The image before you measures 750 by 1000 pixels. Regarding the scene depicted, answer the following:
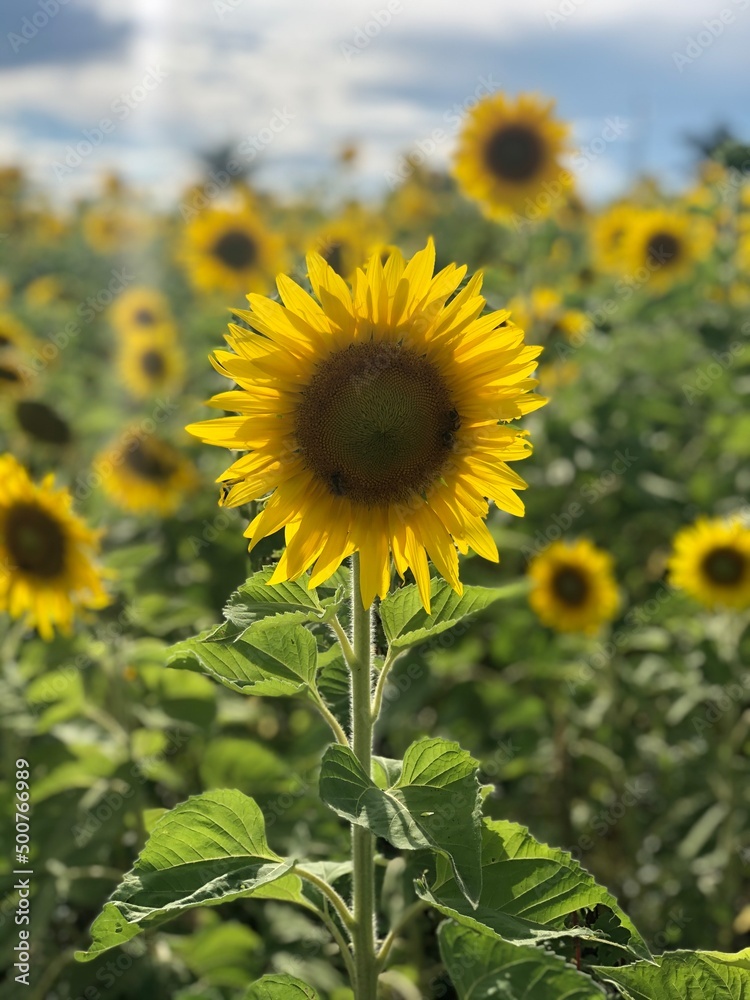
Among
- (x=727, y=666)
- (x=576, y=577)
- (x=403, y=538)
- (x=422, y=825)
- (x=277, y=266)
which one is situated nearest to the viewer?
(x=422, y=825)

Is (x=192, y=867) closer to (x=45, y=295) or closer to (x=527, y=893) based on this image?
(x=527, y=893)

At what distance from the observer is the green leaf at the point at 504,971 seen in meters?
1.22

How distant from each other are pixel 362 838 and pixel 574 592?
3.04 metres

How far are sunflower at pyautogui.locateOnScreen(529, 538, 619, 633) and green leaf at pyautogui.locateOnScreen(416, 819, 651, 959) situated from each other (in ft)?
9.56

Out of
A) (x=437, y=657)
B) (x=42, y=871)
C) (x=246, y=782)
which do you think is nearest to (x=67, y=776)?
(x=42, y=871)

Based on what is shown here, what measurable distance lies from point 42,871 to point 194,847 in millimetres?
1524

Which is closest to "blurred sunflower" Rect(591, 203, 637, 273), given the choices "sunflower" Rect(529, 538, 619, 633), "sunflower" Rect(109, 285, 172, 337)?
"sunflower" Rect(109, 285, 172, 337)

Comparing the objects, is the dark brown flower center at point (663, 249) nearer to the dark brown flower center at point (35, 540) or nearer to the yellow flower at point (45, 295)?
the dark brown flower center at point (35, 540)

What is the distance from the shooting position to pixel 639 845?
410 cm

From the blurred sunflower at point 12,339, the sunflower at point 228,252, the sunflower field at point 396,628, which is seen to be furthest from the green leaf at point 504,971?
the sunflower at point 228,252

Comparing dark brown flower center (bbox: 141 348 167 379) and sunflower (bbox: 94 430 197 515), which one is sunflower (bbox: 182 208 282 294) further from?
sunflower (bbox: 94 430 197 515)

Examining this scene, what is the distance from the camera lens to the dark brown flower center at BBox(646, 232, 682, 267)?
7.79 m

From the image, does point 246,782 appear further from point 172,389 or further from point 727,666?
point 172,389

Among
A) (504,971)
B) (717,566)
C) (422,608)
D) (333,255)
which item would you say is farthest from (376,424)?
(717,566)
